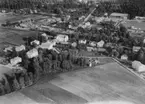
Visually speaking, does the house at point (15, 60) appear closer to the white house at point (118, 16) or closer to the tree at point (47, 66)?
the tree at point (47, 66)

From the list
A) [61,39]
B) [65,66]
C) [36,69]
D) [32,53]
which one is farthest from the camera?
[61,39]

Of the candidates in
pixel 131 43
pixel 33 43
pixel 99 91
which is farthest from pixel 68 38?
pixel 99 91

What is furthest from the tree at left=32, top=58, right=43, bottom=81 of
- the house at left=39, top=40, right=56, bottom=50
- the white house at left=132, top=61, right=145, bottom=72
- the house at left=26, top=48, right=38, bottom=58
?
the white house at left=132, top=61, right=145, bottom=72

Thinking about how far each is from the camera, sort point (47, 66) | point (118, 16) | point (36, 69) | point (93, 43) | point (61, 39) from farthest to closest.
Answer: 1. point (118, 16)
2. point (61, 39)
3. point (93, 43)
4. point (47, 66)
5. point (36, 69)

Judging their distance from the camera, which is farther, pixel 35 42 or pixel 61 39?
pixel 61 39

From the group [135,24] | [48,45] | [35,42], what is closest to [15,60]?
[48,45]

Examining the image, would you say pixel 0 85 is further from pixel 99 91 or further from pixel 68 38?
pixel 68 38

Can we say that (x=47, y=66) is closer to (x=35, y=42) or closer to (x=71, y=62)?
(x=71, y=62)

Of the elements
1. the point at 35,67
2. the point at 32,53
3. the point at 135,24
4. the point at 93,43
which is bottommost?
the point at 35,67

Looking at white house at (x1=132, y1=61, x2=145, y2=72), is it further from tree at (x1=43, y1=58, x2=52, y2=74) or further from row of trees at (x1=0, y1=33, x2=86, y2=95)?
tree at (x1=43, y1=58, x2=52, y2=74)

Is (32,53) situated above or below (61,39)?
below
